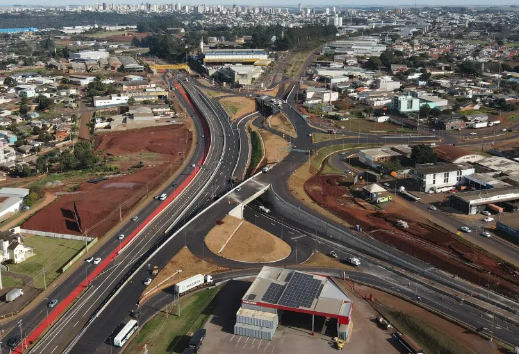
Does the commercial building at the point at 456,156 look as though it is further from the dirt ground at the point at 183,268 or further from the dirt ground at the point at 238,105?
the dirt ground at the point at 238,105

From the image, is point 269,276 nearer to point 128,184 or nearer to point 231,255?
point 231,255

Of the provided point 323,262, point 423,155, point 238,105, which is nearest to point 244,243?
point 323,262

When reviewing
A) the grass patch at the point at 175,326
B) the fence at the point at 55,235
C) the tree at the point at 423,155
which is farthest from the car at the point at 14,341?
the tree at the point at 423,155

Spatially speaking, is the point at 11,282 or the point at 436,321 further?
the point at 11,282

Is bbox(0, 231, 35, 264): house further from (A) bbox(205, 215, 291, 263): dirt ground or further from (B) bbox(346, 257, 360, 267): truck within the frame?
(B) bbox(346, 257, 360, 267): truck


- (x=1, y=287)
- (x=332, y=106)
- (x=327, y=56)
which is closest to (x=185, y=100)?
(x=332, y=106)

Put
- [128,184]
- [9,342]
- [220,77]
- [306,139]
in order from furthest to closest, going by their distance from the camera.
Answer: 1. [220,77]
2. [306,139]
3. [128,184]
4. [9,342]

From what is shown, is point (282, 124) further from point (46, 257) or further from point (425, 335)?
point (425, 335)
